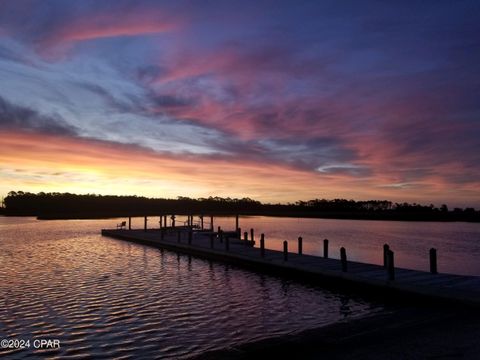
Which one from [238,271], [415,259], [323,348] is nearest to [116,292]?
[238,271]

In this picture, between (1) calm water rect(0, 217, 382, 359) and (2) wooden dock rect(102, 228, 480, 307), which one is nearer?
(1) calm water rect(0, 217, 382, 359)

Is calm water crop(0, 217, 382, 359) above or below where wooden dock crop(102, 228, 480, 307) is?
below

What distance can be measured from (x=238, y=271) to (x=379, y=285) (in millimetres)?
11648

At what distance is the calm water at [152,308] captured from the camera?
13.8 meters

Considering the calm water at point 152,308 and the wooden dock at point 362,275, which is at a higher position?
the wooden dock at point 362,275

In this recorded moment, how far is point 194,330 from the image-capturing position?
49.7 ft

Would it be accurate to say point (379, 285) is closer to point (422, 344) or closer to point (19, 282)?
point (422, 344)

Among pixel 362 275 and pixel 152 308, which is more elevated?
pixel 362 275

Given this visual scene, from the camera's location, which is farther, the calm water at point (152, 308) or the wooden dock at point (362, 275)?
the wooden dock at point (362, 275)

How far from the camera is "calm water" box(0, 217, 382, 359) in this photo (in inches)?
544

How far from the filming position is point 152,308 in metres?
18.3

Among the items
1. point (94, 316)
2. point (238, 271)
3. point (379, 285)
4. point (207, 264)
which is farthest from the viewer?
point (207, 264)

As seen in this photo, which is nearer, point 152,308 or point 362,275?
point 152,308

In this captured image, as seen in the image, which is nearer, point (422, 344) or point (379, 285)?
point (422, 344)
